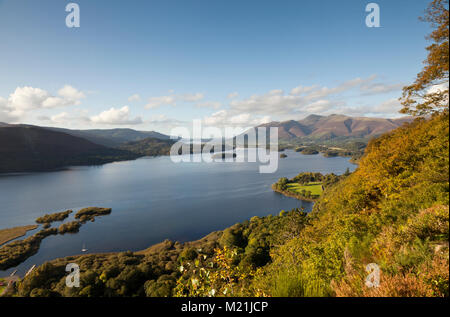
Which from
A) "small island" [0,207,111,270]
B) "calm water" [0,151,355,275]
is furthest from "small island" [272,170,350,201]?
"small island" [0,207,111,270]

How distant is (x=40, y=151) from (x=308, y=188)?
204 m

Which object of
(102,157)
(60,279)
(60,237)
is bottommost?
(60,237)

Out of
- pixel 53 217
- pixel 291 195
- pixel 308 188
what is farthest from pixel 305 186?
pixel 53 217

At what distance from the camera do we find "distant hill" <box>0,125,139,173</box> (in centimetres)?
14130

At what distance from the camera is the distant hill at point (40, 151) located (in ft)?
464

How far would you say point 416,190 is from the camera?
27.5 feet

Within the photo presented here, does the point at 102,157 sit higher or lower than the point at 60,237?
higher

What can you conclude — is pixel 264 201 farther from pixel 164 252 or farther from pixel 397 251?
pixel 397 251

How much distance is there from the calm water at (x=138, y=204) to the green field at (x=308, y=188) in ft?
25.4

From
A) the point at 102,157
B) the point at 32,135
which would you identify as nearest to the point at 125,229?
the point at 102,157

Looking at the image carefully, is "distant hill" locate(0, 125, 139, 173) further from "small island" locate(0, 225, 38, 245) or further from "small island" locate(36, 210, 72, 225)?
"small island" locate(0, 225, 38, 245)

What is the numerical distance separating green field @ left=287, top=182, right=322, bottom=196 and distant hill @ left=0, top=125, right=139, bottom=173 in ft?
548
